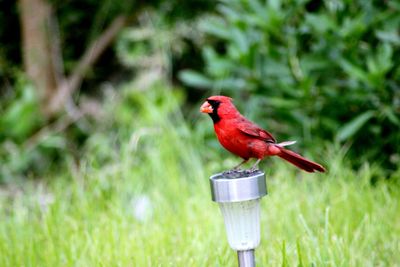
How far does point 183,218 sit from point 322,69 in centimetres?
170

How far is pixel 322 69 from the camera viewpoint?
14.3 ft

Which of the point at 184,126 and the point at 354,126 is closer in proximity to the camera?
the point at 354,126

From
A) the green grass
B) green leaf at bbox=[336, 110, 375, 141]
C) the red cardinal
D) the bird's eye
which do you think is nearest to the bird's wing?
the red cardinal

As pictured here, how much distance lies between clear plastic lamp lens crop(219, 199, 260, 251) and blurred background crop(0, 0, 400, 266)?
0.21m

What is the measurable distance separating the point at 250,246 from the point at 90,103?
457cm

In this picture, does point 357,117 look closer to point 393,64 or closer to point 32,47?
point 393,64

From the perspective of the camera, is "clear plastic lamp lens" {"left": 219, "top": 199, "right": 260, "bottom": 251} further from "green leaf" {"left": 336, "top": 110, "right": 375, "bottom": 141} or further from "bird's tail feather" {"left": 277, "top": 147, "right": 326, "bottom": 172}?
"green leaf" {"left": 336, "top": 110, "right": 375, "bottom": 141}

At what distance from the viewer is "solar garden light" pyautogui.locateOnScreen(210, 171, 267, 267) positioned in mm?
1939

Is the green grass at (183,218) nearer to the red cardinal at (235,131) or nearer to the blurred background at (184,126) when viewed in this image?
the blurred background at (184,126)

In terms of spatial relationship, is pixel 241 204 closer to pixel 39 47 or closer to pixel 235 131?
pixel 235 131

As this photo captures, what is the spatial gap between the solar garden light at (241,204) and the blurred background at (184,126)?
21cm

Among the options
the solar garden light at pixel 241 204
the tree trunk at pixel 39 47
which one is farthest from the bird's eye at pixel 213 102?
the tree trunk at pixel 39 47

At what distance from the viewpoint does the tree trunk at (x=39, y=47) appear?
5992 mm

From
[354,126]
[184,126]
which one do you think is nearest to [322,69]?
[354,126]
